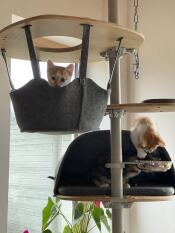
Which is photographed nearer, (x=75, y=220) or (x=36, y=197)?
(x=75, y=220)

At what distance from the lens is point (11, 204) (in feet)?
7.04

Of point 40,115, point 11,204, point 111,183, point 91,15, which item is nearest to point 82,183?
point 111,183

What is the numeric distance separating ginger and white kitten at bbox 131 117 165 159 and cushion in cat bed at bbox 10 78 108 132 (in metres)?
0.35

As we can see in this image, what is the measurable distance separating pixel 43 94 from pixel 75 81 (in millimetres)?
110

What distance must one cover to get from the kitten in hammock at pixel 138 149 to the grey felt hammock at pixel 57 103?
36cm

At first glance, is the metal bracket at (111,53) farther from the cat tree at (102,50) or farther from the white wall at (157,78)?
the white wall at (157,78)

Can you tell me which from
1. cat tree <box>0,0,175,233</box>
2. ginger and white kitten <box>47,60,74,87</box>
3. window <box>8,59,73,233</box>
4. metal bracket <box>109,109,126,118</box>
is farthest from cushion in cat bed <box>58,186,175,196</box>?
window <box>8,59,73,233</box>

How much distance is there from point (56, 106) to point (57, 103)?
10 mm

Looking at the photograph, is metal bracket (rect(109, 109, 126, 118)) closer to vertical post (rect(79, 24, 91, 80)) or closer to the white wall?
vertical post (rect(79, 24, 91, 80))

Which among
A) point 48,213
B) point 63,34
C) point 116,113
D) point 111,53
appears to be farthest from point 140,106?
point 48,213

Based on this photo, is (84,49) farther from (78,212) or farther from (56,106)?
(78,212)

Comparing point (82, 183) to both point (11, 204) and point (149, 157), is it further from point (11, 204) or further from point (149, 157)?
point (11, 204)

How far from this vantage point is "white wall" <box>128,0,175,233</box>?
7.42 feet

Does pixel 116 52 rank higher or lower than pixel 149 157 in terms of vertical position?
higher
